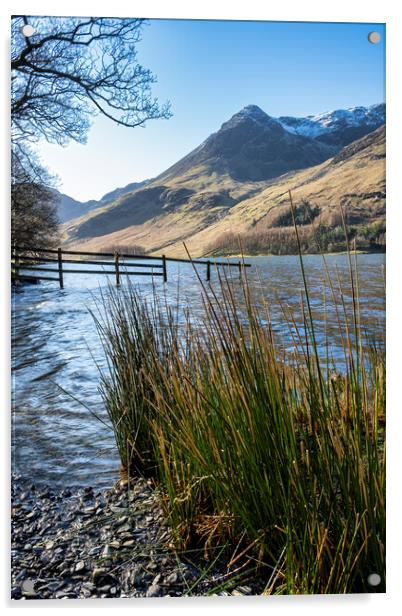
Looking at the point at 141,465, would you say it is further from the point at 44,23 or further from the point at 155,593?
the point at 44,23

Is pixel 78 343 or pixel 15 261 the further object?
pixel 78 343

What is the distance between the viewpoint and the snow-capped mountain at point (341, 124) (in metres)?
2.18

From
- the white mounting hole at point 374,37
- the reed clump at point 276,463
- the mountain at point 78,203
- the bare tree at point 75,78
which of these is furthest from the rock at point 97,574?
the white mounting hole at point 374,37

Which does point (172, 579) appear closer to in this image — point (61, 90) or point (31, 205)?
point (31, 205)

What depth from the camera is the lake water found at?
2092 mm

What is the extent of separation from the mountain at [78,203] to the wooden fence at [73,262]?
15 cm

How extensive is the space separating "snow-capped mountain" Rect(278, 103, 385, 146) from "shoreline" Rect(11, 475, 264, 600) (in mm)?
1588

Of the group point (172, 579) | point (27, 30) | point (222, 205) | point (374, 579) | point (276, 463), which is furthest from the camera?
point (222, 205)

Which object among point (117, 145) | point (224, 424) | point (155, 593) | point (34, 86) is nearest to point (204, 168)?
point (117, 145)

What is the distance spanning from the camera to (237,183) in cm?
235

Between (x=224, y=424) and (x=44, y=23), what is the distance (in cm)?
173

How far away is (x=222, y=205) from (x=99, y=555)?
1.47m

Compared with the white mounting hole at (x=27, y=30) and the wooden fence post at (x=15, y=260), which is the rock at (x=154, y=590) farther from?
the white mounting hole at (x=27, y=30)

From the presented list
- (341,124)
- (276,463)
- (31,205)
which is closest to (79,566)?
(276,463)
